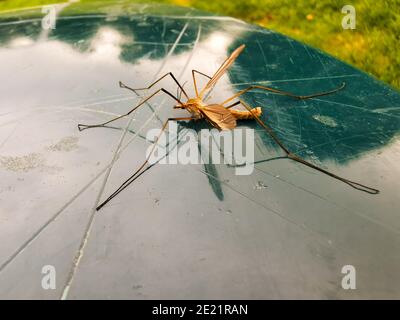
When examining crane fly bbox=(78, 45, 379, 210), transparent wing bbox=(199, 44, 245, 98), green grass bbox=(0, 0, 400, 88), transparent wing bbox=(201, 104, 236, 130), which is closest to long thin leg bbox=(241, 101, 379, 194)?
crane fly bbox=(78, 45, 379, 210)

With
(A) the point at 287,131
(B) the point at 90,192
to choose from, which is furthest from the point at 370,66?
(B) the point at 90,192

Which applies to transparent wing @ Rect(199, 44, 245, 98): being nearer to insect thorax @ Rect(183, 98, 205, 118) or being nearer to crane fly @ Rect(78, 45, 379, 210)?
crane fly @ Rect(78, 45, 379, 210)

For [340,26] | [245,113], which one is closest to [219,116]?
[245,113]

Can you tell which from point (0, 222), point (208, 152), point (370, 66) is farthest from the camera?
point (370, 66)

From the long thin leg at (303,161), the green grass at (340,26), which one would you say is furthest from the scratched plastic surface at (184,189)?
the green grass at (340,26)

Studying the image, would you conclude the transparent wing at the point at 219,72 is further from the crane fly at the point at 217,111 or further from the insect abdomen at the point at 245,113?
the insect abdomen at the point at 245,113

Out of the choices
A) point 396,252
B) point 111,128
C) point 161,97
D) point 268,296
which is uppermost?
point 161,97

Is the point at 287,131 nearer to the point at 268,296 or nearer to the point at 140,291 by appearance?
the point at 268,296

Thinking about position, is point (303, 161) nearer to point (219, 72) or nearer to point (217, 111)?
point (217, 111)
